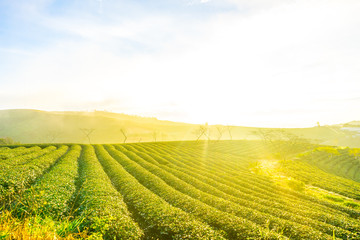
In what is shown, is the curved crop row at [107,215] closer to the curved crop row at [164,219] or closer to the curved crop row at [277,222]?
the curved crop row at [164,219]

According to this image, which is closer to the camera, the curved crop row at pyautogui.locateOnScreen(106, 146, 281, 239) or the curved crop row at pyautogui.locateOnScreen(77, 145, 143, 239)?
the curved crop row at pyautogui.locateOnScreen(77, 145, 143, 239)

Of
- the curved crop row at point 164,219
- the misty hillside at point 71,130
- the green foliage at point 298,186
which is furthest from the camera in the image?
the misty hillside at point 71,130

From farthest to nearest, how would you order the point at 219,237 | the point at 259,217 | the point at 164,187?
the point at 164,187 < the point at 259,217 < the point at 219,237

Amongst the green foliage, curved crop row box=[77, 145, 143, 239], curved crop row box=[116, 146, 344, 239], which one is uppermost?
Result: curved crop row box=[77, 145, 143, 239]

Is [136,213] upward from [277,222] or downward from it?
downward

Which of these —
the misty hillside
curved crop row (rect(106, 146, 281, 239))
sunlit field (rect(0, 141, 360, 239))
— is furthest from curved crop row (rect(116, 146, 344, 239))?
the misty hillside

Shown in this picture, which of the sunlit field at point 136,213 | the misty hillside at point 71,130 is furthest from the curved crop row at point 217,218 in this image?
the misty hillside at point 71,130

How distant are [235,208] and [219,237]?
21.2 ft

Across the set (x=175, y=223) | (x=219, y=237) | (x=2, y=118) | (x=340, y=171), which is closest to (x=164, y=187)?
(x=175, y=223)

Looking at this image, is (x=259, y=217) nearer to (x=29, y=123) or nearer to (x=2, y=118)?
(x=29, y=123)

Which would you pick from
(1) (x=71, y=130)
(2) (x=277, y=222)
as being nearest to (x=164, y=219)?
(2) (x=277, y=222)

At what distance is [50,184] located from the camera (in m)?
17.3

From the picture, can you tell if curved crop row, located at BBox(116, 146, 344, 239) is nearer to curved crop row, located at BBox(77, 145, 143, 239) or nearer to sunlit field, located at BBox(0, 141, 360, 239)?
sunlit field, located at BBox(0, 141, 360, 239)

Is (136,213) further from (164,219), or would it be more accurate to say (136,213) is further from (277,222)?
(277,222)
